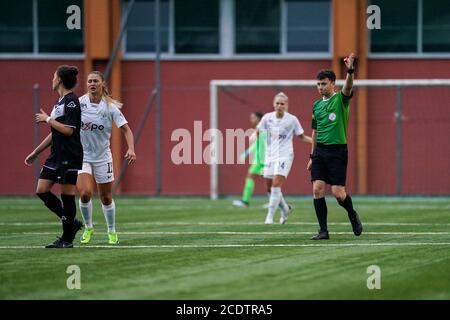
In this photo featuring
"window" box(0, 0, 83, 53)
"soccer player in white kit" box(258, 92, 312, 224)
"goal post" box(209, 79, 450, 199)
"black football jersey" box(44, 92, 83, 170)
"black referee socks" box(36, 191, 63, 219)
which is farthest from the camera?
"window" box(0, 0, 83, 53)

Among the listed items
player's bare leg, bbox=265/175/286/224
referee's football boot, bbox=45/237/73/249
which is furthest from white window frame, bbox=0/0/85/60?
referee's football boot, bbox=45/237/73/249

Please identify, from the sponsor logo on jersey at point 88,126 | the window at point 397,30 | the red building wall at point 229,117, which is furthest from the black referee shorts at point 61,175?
the window at point 397,30

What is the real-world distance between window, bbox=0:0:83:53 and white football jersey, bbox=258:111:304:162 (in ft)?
47.7

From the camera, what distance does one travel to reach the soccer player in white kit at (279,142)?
62.3 feet

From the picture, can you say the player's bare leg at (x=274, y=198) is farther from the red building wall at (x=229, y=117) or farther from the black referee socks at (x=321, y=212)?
the red building wall at (x=229, y=117)

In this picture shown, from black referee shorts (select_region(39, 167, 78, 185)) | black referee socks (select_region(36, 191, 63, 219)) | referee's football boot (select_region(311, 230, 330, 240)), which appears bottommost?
referee's football boot (select_region(311, 230, 330, 240))

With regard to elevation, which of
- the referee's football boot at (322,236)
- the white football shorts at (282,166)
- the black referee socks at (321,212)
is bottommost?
the referee's football boot at (322,236)

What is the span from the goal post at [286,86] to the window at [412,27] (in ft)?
5.83

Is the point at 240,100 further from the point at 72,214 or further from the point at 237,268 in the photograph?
the point at 237,268

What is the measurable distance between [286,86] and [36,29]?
781 centimetres

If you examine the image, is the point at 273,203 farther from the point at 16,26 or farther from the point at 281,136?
the point at 16,26

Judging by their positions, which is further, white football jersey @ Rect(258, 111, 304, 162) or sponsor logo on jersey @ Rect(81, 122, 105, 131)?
white football jersey @ Rect(258, 111, 304, 162)

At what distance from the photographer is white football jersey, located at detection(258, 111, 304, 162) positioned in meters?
19.2

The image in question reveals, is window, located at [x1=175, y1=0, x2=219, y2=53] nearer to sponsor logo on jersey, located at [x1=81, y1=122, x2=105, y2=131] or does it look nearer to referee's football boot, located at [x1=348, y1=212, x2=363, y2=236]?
referee's football boot, located at [x1=348, y1=212, x2=363, y2=236]
